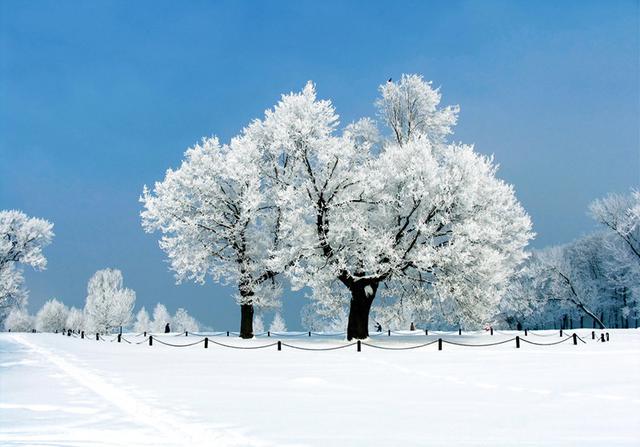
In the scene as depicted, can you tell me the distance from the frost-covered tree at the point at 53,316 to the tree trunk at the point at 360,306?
84.3 metres

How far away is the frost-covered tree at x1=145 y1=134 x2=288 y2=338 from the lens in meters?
36.7

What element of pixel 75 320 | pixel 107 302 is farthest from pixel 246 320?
pixel 75 320

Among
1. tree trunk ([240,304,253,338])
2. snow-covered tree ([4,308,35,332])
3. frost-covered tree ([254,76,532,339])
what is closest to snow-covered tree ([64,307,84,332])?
snow-covered tree ([4,308,35,332])

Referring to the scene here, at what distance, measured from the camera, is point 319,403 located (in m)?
12.0

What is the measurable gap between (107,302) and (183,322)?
33.9m

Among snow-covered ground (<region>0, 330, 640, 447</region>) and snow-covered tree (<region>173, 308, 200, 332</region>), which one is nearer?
snow-covered ground (<region>0, 330, 640, 447</region>)

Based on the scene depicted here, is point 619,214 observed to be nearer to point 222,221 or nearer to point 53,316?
point 222,221

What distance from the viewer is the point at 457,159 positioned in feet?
110

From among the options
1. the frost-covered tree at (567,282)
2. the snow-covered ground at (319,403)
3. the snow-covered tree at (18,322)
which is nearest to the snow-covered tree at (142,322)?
the snow-covered tree at (18,322)

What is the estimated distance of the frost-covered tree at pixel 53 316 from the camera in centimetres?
10481

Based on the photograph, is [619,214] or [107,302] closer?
[619,214]

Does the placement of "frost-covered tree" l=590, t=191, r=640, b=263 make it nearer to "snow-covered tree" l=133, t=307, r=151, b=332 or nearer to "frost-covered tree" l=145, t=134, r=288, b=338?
"frost-covered tree" l=145, t=134, r=288, b=338

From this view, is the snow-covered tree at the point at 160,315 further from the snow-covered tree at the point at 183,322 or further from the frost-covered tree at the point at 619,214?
the frost-covered tree at the point at 619,214

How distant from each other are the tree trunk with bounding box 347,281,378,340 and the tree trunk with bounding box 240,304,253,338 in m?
7.35
